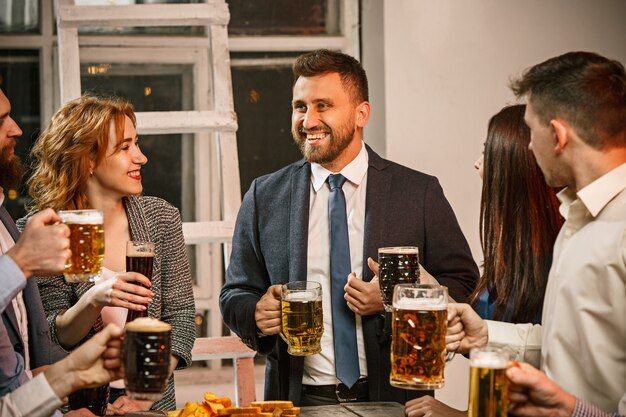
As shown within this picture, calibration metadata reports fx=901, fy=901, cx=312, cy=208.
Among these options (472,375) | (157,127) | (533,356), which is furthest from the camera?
(157,127)

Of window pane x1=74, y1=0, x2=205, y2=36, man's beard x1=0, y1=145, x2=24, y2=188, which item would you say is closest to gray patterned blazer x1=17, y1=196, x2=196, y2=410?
man's beard x1=0, y1=145, x2=24, y2=188

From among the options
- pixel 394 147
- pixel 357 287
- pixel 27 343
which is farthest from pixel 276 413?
pixel 394 147

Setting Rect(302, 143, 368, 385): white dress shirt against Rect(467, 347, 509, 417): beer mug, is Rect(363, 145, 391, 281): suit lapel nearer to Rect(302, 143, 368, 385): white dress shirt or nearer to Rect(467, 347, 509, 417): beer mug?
Rect(302, 143, 368, 385): white dress shirt

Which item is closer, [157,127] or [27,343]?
[27,343]

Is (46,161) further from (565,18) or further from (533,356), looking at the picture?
(565,18)

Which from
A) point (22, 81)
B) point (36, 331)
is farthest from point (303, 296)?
point (22, 81)

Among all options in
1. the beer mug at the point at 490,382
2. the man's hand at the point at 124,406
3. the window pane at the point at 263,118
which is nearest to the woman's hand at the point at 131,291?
the man's hand at the point at 124,406

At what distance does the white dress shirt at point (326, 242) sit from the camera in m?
3.33

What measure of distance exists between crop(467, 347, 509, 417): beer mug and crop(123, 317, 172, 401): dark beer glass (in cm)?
69

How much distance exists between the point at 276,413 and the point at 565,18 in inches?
112

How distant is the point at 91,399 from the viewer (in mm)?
2713

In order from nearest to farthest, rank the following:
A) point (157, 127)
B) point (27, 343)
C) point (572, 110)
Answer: point (572, 110)
point (27, 343)
point (157, 127)

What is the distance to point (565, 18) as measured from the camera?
456cm

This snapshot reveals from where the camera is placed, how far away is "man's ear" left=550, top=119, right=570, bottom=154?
234 cm
